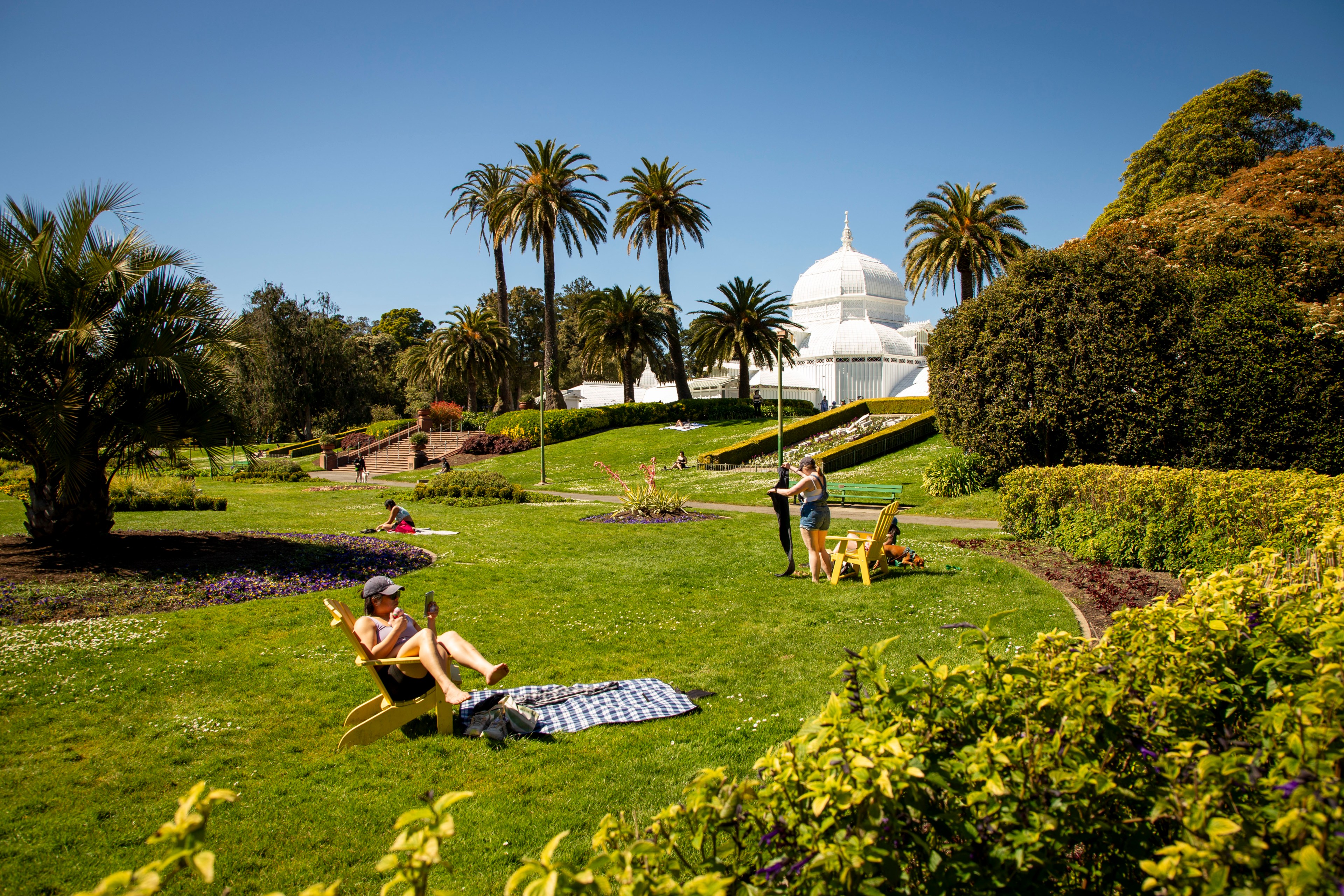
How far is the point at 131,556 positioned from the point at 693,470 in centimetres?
2220

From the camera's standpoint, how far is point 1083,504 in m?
10.8

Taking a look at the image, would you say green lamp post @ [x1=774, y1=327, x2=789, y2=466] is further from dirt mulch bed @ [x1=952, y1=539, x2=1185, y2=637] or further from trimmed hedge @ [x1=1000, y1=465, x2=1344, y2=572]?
trimmed hedge @ [x1=1000, y1=465, x2=1344, y2=572]

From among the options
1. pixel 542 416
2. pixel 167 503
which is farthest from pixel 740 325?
pixel 167 503

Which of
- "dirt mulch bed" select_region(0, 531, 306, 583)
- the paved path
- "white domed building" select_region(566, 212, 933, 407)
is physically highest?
"white domed building" select_region(566, 212, 933, 407)

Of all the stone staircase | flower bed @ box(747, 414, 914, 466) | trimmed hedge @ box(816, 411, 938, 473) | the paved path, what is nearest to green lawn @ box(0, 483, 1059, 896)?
the paved path

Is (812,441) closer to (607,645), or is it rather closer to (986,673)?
(607,645)

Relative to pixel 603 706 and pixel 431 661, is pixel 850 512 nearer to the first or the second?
pixel 603 706

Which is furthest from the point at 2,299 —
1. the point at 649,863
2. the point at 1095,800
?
the point at 1095,800

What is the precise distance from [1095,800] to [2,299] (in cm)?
1095

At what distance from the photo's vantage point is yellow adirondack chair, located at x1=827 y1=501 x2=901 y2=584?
30.2ft

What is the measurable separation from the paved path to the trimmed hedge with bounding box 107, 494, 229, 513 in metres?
9.22

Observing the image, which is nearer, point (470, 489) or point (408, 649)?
point (408, 649)

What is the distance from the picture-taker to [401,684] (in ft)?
15.9

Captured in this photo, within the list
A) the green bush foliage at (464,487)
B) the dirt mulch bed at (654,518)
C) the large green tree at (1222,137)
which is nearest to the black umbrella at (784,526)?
the dirt mulch bed at (654,518)
